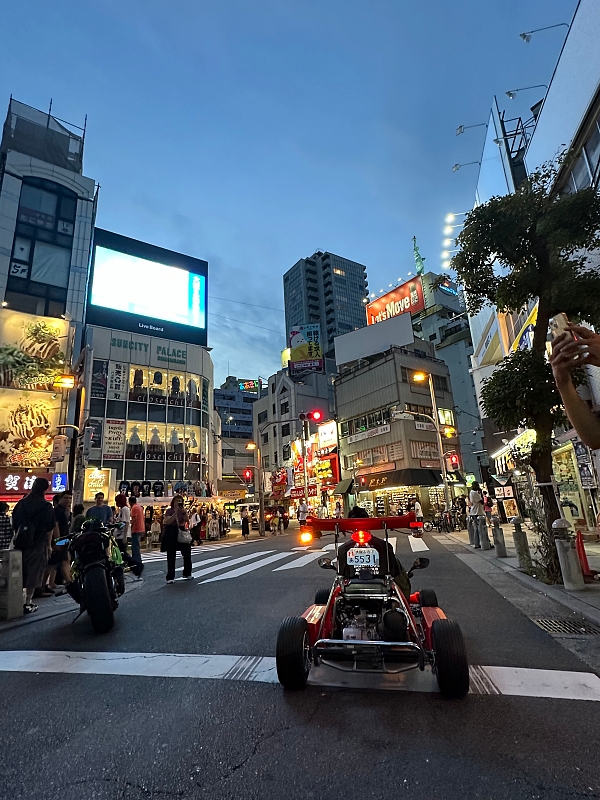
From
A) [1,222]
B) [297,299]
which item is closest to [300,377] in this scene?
[1,222]

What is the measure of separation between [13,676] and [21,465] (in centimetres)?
2533

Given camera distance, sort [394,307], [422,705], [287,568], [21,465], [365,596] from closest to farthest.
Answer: [422,705] < [365,596] < [287,568] < [21,465] < [394,307]

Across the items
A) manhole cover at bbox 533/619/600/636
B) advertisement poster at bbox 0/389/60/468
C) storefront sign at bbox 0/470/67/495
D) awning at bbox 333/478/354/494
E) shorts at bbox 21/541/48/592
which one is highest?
advertisement poster at bbox 0/389/60/468

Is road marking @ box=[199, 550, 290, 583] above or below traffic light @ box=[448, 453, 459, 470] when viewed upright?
below

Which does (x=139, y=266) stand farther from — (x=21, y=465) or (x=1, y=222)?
(x=21, y=465)

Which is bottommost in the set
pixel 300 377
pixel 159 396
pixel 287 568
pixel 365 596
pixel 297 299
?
pixel 287 568

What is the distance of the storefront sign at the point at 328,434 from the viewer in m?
43.9

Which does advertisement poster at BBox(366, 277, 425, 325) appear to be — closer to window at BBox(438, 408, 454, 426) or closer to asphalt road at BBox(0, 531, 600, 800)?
window at BBox(438, 408, 454, 426)

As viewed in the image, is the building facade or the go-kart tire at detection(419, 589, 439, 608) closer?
the go-kart tire at detection(419, 589, 439, 608)

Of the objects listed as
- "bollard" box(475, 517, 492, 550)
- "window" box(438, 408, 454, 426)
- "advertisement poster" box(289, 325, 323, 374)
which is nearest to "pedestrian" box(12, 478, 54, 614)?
"bollard" box(475, 517, 492, 550)

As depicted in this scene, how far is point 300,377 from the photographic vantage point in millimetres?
59750

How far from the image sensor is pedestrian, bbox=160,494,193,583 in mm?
8961

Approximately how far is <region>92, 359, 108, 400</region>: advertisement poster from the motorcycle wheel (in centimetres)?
3123

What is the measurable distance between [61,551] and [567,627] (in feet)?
28.6
